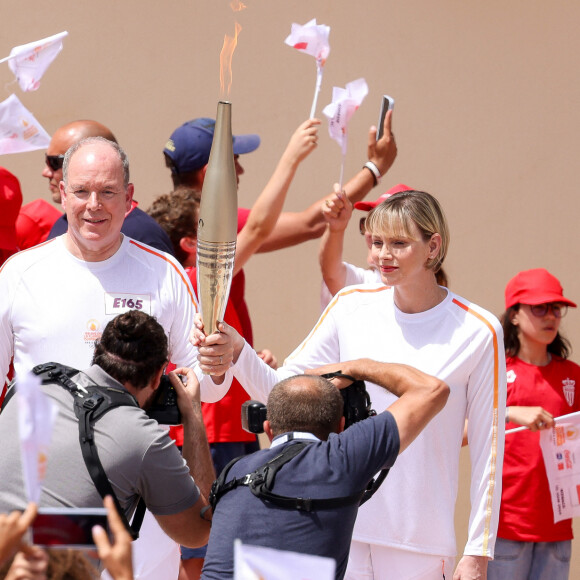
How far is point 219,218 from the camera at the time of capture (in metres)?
2.79

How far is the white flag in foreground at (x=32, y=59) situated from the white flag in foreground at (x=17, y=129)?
0.17 metres

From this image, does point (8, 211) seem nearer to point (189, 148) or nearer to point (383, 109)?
point (189, 148)

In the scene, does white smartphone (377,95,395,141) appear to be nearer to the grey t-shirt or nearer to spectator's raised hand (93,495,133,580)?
the grey t-shirt

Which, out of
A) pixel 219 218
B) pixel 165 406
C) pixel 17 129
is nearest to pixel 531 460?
pixel 165 406

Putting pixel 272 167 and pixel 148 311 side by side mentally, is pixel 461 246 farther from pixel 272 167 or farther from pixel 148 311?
pixel 148 311

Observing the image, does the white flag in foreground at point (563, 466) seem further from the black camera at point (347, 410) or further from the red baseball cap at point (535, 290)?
the black camera at point (347, 410)

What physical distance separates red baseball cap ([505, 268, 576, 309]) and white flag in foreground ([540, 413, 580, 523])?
0.61 metres

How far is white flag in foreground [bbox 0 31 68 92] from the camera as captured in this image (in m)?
4.57

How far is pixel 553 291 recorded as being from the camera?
4.60 metres

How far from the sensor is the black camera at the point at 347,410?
284 centimetres

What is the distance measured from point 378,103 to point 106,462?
3.52 m

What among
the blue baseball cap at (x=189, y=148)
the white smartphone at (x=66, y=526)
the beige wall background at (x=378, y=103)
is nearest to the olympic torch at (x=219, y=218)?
the white smartphone at (x=66, y=526)

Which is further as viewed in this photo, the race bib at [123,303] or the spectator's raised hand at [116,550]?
the race bib at [123,303]

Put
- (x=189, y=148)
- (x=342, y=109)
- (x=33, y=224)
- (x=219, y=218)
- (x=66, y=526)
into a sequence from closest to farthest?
1. (x=66, y=526)
2. (x=219, y=218)
3. (x=342, y=109)
4. (x=189, y=148)
5. (x=33, y=224)
